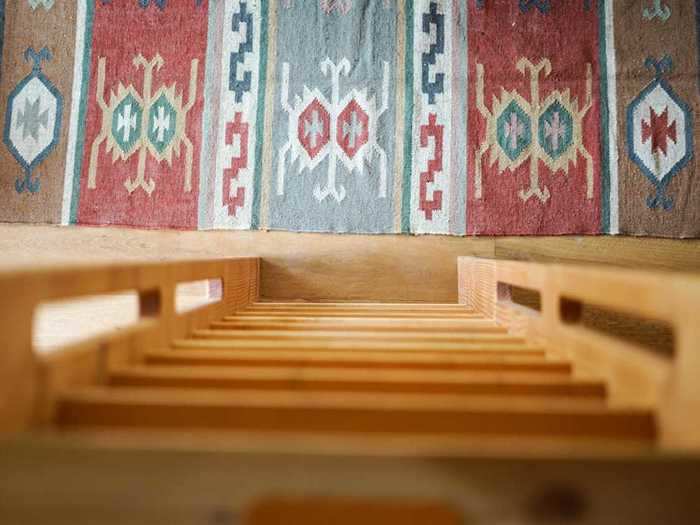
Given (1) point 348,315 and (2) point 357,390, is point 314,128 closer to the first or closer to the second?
(1) point 348,315

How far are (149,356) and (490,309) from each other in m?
0.80

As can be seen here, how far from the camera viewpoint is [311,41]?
1.85 meters

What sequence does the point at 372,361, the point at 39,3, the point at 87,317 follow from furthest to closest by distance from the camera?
the point at 39,3, the point at 87,317, the point at 372,361

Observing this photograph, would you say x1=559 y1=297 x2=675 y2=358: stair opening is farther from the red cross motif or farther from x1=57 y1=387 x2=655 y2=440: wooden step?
x1=57 y1=387 x2=655 y2=440: wooden step

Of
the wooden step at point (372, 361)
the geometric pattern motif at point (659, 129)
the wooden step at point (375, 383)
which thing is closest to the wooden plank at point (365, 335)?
the wooden step at point (372, 361)

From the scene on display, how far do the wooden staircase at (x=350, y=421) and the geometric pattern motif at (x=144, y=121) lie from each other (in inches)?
44.0

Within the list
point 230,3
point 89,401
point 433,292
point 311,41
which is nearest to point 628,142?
point 433,292

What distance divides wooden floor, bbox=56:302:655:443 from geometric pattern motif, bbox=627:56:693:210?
1198 mm

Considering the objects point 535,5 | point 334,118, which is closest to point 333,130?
point 334,118

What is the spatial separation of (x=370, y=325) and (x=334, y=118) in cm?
100

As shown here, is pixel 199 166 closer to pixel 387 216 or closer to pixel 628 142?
pixel 387 216

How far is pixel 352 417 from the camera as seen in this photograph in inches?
20.3

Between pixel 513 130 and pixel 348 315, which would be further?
pixel 513 130

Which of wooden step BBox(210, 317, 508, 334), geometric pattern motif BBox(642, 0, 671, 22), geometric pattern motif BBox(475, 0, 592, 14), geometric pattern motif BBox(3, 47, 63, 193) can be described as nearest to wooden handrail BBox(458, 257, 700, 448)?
wooden step BBox(210, 317, 508, 334)
